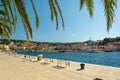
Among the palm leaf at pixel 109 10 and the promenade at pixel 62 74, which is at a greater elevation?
the palm leaf at pixel 109 10

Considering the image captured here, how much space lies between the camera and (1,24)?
36.0 ft

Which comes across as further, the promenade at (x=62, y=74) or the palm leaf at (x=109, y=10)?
the promenade at (x=62, y=74)

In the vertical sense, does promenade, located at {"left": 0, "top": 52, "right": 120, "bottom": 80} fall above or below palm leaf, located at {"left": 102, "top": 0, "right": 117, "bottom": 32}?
below

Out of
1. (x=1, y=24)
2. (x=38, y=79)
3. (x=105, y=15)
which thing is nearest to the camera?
(x=105, y=15)

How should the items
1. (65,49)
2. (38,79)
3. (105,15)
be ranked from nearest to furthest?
(105,15)
(38,79)
(65,49)

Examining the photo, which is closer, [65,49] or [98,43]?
[98,43]

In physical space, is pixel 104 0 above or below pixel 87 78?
above

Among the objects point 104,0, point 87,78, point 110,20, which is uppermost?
point 104,0

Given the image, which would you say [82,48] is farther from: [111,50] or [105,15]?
[105,15]

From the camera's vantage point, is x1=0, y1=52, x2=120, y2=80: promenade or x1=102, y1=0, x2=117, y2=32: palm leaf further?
x1=0, y1=52, x2=120, y2=80: promenade

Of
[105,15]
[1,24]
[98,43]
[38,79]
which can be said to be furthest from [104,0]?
[98,43]

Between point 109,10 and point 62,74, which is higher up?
point 109,10

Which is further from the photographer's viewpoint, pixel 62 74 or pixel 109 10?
pixel 62 74

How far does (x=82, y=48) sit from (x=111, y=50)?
22.4 meters
